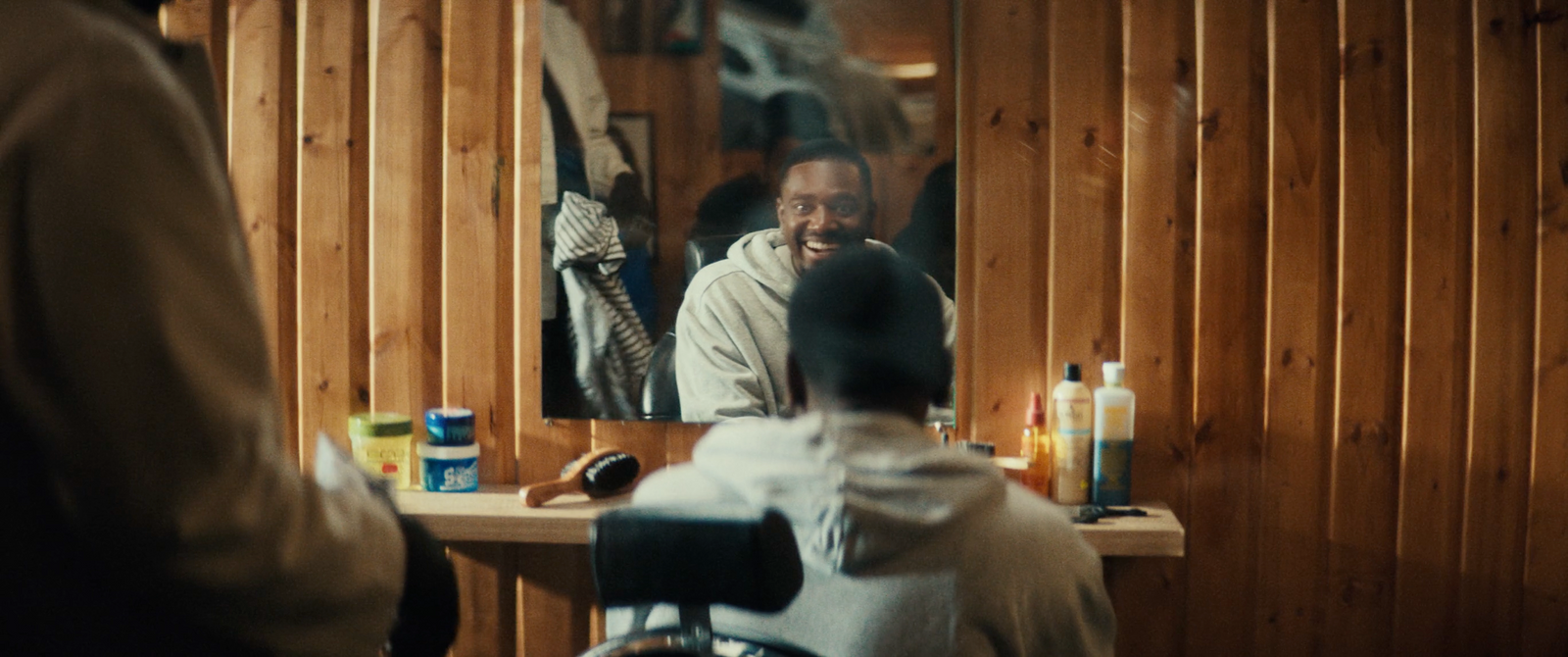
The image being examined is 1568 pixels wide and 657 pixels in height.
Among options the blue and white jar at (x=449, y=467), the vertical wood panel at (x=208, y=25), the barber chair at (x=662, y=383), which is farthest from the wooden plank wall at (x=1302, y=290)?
the vertical wood panel at (x=208, y=25)

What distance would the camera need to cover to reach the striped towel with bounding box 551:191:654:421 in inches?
91.2

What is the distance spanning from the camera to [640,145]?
229cm

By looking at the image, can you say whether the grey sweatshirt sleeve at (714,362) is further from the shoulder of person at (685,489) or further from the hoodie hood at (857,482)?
the hoodie hood at (857,482)

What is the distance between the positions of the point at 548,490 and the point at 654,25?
940 millimetres

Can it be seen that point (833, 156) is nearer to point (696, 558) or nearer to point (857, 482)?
point (857, 482)

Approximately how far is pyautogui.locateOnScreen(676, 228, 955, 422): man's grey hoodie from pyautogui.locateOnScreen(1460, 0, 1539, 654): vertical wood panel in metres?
1.03

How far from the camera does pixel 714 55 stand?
226cm

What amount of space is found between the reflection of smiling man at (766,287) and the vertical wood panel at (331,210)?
2.41 ft

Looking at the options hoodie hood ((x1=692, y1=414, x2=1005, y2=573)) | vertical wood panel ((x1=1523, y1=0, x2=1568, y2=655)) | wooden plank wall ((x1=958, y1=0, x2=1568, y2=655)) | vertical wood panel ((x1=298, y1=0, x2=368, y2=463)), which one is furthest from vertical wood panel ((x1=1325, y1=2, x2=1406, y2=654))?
vertical wood panel ((x1=298, y1=0, x2=368, y2=463))

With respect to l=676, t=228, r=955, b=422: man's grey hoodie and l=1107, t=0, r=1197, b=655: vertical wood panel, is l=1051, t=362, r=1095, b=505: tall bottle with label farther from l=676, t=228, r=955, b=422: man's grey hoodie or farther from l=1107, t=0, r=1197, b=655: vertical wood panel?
l=676, t=228, r=955, b=422: man's grey hoodie

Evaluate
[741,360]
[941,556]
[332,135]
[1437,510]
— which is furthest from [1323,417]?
[332,135]

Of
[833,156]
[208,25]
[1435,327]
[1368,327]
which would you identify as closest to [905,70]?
[833,156]

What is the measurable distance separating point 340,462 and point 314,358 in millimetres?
1684

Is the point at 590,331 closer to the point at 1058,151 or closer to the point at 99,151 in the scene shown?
the point at 1058,151
